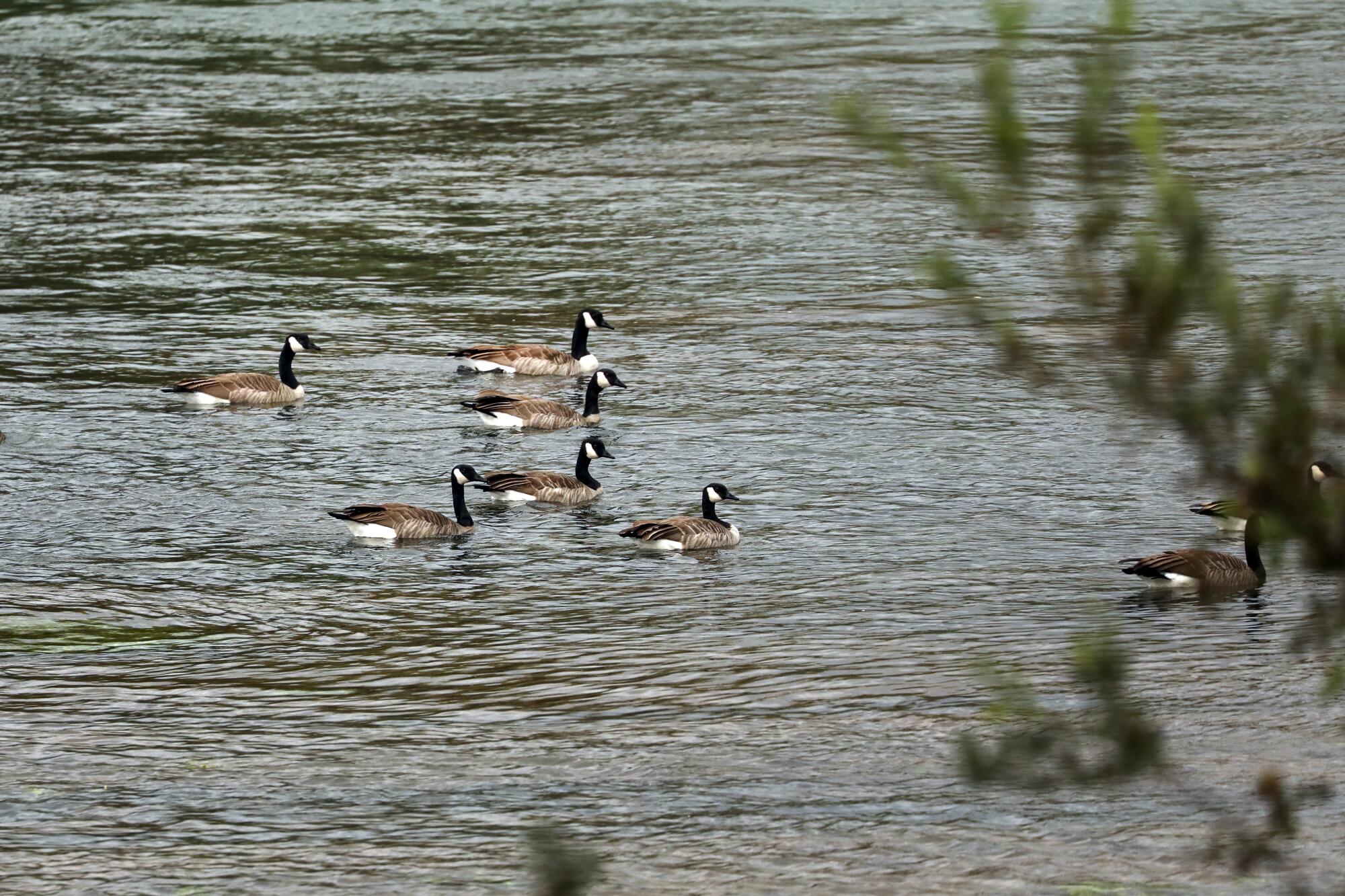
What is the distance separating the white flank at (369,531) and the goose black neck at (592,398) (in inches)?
178

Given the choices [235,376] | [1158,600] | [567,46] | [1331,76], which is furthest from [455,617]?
[567,46]

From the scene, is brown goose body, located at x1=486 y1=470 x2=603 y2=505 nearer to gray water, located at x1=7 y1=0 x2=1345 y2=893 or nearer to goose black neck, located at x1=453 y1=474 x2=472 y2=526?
gray water, located at x1=7 y1=0 x2=1345 y2=893

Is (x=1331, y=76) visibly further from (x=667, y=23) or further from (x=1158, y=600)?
(x=1158, y=600)

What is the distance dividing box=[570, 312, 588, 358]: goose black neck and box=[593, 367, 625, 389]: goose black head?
1819 mm

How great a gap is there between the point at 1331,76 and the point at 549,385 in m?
24.2

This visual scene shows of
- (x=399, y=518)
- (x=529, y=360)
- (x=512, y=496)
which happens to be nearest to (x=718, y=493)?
(x=512, y=496)

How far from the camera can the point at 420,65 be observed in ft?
157

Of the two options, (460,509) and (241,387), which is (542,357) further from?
(460,509)

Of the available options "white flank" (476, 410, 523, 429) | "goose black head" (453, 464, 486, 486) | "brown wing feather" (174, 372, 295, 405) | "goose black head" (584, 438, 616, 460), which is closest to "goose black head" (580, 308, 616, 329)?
"white flank" (476, 410, 523, 429)

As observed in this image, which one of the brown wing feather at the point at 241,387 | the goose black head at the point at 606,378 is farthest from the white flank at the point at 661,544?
the brown wing feather at the point at 241,387

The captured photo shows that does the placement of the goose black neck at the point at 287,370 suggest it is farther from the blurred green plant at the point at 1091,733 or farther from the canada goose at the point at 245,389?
the blurred green plant at the point at 1091,733

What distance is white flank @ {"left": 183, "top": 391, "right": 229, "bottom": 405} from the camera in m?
21.9

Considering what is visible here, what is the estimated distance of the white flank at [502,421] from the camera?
70.4 ft

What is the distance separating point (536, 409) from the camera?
21797mm
